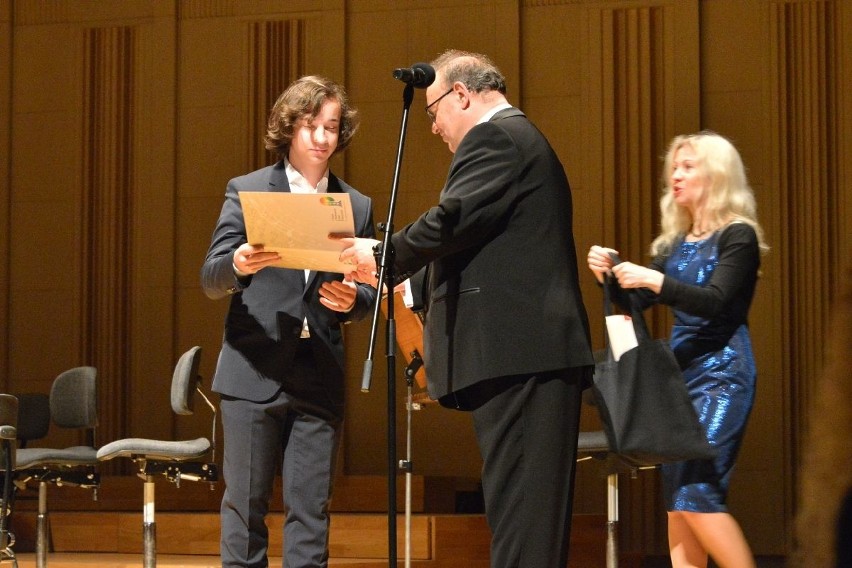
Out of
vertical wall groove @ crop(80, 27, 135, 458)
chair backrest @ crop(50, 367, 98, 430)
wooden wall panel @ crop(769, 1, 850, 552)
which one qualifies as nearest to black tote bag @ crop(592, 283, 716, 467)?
chair backrest @ crop(50, 367, 98, 430)

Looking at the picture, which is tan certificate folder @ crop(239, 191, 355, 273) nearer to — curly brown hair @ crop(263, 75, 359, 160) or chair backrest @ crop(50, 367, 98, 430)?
curly brown hair @ crop(263, 75, 359, 160)

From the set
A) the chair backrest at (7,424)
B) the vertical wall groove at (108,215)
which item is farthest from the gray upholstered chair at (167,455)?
the vertical wall groove at (108,215)

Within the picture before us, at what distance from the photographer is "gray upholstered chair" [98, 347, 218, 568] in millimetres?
4371

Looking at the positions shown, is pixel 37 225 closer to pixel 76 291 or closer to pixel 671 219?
pixel 76 291

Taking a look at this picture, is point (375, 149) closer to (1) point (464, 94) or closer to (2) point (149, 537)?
(2) point (149, 537)

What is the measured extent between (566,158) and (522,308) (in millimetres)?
4416

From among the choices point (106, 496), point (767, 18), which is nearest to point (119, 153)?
point (106, 496)

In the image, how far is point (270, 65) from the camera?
7.25 meters

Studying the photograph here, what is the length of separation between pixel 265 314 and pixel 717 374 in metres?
1.26

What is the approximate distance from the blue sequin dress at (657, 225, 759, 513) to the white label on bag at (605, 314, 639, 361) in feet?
0.39

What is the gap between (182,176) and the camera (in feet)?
23.9

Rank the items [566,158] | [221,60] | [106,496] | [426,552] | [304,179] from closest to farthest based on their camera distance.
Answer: [304,179] < [426,552] < [106,496] < [566,158] < [221,60]

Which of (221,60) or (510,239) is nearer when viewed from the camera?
(510,239)

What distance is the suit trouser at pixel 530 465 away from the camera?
252 centimetres
